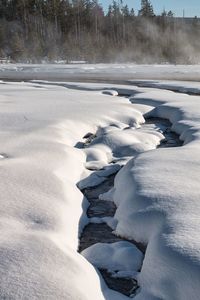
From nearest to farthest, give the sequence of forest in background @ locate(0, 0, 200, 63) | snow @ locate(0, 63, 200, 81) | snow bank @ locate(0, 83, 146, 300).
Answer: snow bank @ locate(0, 83, 146, 300) → snow @ locate(0, 63, 200, 81) → forest in background @ locate(0, 0, 200, 63)

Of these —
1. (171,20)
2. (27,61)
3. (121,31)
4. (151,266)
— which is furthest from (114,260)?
(171,20)

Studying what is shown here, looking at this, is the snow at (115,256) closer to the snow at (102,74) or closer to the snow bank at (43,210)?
the snow bank at (43,210)

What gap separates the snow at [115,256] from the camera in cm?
349

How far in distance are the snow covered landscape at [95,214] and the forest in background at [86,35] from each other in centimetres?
3901

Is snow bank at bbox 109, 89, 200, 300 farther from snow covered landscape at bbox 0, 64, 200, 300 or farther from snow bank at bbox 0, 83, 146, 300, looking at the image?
snow bank at bbox 0, 83, 146, 300

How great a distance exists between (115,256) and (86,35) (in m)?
53.8

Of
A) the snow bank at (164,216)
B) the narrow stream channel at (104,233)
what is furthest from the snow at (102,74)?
the snow bank at (164,216)

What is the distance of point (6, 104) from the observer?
10281 mm

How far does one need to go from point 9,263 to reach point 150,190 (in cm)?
182

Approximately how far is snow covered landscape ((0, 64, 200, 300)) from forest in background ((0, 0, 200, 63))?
3901 cm

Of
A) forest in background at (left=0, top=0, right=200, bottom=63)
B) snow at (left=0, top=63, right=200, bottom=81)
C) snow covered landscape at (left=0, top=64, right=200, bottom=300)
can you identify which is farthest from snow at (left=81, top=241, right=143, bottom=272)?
forest in background at (left=0, top=0, right=200, bottom=63)

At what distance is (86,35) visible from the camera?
5531 cm

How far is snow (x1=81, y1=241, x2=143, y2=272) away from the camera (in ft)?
11.5

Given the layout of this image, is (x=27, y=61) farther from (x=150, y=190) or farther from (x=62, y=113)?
(x=150, y=190)
